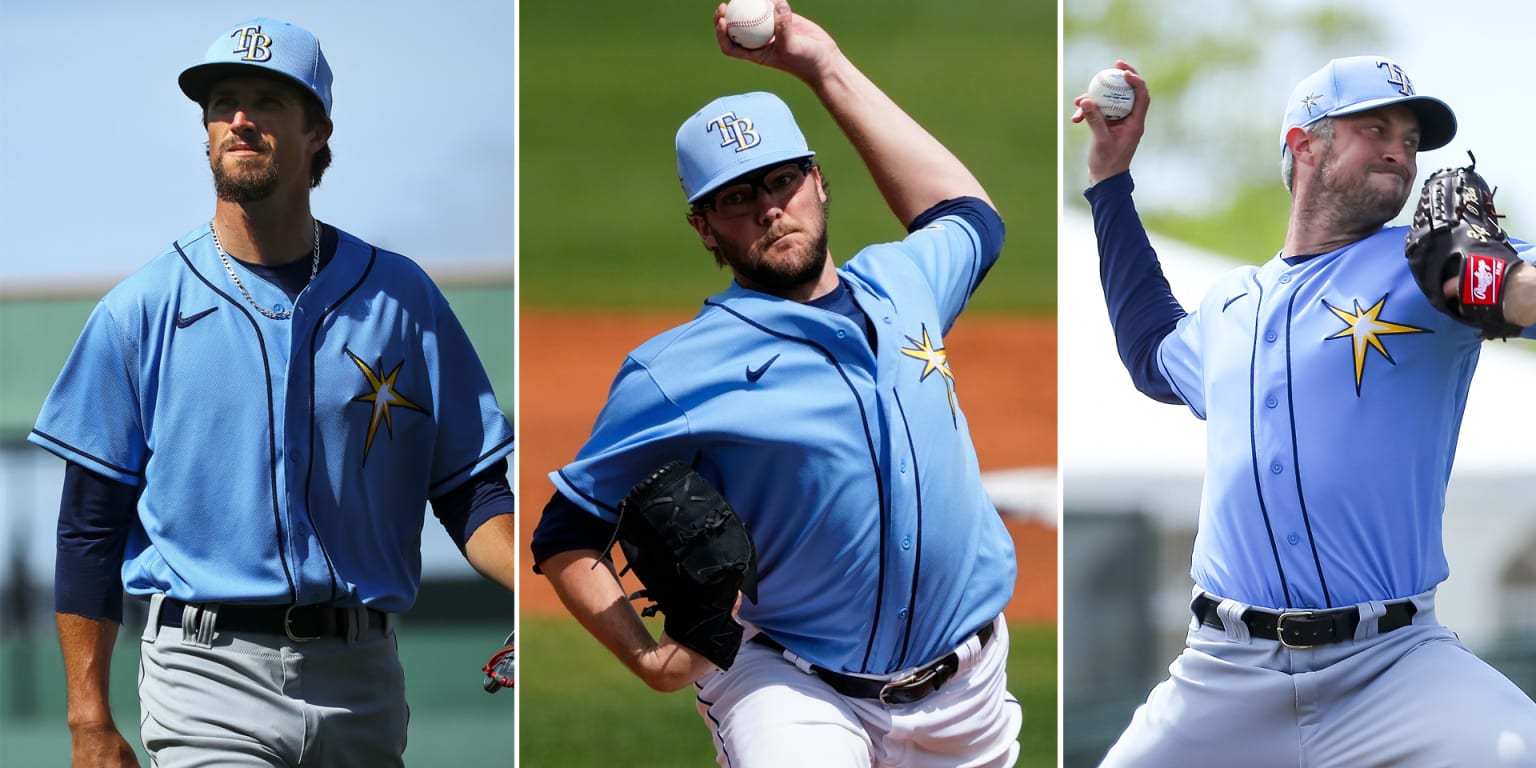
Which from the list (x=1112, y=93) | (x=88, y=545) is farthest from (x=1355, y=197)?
(x=88, y=545)

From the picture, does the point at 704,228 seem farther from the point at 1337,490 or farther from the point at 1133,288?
the point at 1337,490

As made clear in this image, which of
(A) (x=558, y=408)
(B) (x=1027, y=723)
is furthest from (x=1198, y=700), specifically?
(A) (x=558, y=408)

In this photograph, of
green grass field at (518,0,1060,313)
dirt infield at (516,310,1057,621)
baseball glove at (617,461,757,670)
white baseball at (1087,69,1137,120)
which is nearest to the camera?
baseball glove at (617,461,757,670)

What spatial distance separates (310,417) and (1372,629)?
7.10 ft

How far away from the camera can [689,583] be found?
2889 mm

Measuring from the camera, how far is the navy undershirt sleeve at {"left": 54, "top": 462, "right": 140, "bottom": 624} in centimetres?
311

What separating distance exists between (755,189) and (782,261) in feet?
0.50

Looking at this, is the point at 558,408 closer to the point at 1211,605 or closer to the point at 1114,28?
the point at 1211,605

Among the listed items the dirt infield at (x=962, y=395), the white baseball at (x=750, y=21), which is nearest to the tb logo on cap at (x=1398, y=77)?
the white baseball at (x=750, y=21)

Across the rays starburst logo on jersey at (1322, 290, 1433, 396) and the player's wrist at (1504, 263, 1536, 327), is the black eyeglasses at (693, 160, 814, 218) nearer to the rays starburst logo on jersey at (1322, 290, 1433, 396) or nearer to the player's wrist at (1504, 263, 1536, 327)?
the rays starburst logo on jersey at (1322, 290, 1433, 396)

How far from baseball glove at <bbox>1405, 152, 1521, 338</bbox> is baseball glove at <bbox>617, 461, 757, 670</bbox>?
1.41m

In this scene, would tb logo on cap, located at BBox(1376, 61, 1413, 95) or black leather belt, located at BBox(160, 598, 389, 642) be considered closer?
black leather belt, located at BBox(160, 598, 389, 642)

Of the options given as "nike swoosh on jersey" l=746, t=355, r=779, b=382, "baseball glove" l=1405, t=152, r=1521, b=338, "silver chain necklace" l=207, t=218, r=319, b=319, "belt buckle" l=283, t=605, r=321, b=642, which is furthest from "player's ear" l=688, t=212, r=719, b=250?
"baseball glove" l=1405, t=152, r=1521, b=338

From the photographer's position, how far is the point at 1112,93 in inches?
143
